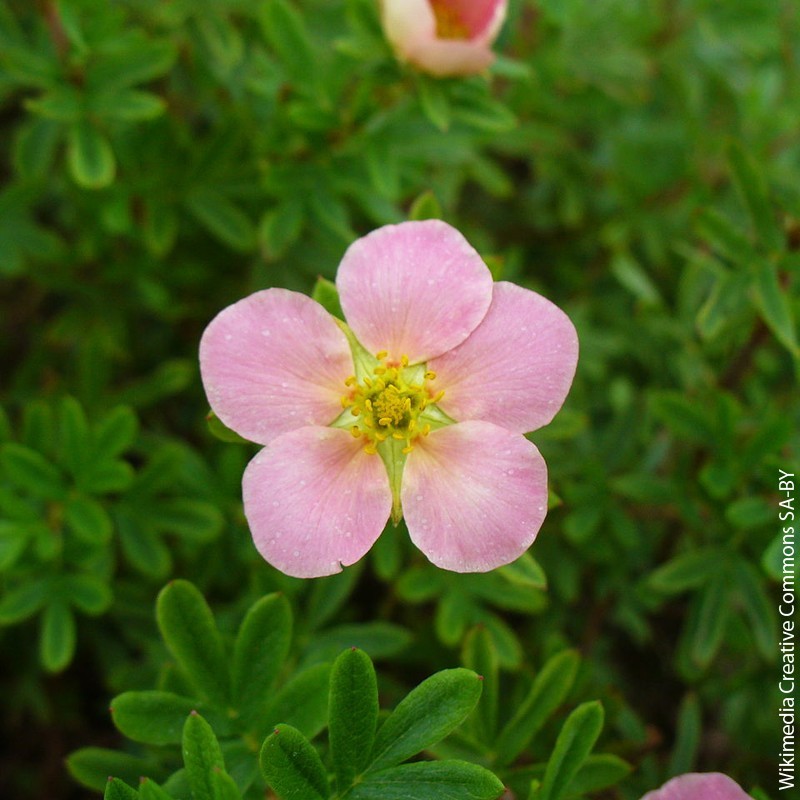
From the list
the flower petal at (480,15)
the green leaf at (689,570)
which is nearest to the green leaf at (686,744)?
the green leaf at (689,570)

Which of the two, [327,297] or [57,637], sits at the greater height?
[327,297]

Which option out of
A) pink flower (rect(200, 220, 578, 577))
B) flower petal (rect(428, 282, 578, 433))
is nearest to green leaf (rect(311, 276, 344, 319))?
pink flower (rect(200, 220, 578, 577))

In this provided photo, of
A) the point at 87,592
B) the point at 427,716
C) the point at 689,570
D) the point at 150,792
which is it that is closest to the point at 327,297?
the point at 427,716

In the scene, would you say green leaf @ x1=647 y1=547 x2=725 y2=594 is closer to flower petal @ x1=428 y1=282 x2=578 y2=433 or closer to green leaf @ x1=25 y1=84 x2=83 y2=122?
flower petal @ x1=428 y1=282 x2=578 y2=433

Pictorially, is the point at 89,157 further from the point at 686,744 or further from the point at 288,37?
the point at 686,744

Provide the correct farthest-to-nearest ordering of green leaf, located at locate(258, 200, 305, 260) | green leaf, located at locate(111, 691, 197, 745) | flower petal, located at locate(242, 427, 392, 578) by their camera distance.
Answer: green leaf, located at locate(258, 200, 305, 260)
green leaf, located at locate(111, 691, 197, 745)
flower petal, located at locate(242, 427, 392, 578)

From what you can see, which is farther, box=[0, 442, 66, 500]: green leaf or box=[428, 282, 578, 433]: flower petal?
box=[0, 442, 66, 500]: green leaf

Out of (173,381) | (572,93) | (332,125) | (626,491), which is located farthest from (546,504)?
(572,93)
